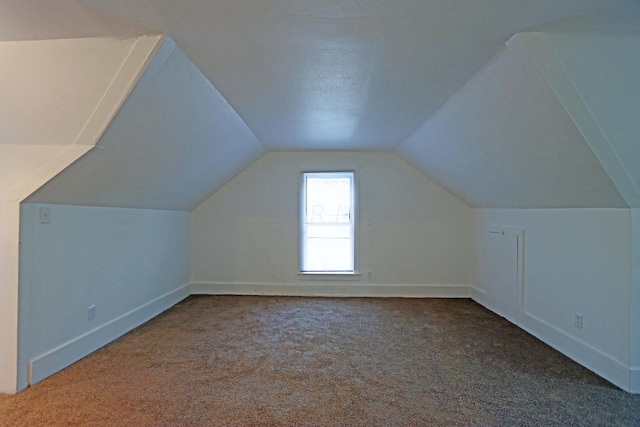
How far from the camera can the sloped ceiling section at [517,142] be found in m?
2.21

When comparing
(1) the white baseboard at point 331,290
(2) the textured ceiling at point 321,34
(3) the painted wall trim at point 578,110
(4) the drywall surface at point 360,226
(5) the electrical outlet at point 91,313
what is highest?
(2) the textured ceiling at point 321,34

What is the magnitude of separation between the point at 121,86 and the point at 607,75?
8.85 ft

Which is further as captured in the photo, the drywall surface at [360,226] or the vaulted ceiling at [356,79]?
the drywall surface at [360,226]

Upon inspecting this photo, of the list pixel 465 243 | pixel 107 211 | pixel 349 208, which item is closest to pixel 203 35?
pixel 107 211

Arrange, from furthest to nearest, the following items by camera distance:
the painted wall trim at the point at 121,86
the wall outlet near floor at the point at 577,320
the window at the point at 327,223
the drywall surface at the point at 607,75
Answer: the window at the point at 327,223
the wall outlet near floor at the point at 577,320
the painted wall trim at the point at 121,86
the drywall surface at the point at 607,75

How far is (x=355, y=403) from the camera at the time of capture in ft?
7.52

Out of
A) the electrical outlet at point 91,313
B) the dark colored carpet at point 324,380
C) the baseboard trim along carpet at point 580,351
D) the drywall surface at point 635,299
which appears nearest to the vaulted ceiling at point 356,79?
the drywall surface at point 635,299

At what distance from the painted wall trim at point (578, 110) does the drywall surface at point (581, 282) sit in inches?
11.2

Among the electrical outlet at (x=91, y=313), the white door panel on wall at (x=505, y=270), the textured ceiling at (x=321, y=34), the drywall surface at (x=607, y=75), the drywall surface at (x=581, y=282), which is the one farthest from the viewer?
the white door panel on wall at (x=505, y=270)

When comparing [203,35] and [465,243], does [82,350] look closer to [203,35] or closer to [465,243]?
[203,35]

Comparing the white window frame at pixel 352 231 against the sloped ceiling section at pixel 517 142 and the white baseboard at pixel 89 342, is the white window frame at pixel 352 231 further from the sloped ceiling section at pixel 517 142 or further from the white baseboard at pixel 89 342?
the white baseboard at pixel 89 342

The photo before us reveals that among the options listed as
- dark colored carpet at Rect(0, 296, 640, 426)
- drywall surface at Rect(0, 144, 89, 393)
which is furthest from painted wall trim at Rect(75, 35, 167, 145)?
dark colored carpet at Rect(0, 296, 640, 426)

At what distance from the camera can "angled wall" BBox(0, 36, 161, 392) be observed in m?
2.08

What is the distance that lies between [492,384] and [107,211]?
3375 millimetres
